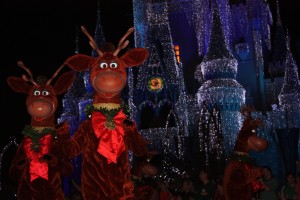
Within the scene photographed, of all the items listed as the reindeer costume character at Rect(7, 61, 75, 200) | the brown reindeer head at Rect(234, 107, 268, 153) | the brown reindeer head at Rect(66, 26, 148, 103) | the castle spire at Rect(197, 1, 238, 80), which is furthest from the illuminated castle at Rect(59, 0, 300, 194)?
the brown reindeer head at Rect(66, 26, 148, 103)

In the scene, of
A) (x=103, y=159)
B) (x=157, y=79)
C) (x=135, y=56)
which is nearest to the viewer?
(x=103, y=159)

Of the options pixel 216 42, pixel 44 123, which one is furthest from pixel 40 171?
pixel 216 42

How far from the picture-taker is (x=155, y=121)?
25.1m

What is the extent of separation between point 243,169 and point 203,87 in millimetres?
18235

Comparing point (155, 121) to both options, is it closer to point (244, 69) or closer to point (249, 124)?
point (244, 69)

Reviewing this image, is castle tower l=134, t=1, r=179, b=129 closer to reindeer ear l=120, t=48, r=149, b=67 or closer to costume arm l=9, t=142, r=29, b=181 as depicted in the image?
costume arm l=9, t=142, r=29, b=181

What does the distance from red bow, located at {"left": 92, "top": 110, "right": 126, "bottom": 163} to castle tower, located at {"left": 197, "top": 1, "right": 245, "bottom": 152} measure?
19.2 m

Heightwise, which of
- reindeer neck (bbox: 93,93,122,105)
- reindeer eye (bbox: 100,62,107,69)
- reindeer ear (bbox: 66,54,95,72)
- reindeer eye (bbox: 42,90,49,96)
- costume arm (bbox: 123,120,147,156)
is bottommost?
costume arm (bbox: 123,120,147,156)

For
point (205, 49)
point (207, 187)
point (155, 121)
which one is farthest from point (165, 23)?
point (207, 187)

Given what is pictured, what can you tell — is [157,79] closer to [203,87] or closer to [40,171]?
[203,87]

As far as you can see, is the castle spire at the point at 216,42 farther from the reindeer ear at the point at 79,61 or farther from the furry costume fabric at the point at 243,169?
the reindeer ear at the point at 79,61

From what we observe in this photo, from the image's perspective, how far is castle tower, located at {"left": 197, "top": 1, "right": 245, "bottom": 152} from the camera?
24.7m

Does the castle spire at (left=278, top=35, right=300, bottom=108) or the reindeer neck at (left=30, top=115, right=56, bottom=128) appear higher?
the castle spire at (left=278, top=35, right=300, bottom=108)

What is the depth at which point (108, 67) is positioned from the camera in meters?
5.79
